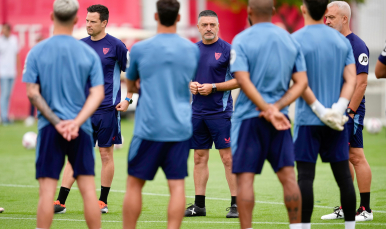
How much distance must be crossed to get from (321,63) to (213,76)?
2.28 metres

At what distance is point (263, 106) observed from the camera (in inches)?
182

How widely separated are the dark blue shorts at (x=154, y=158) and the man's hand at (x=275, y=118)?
0.77 metres

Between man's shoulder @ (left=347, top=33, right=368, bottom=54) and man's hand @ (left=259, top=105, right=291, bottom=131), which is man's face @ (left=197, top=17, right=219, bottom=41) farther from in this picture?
man's hand @ (left=259, top=105, right=291, bottom=131)

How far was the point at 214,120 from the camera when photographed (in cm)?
704

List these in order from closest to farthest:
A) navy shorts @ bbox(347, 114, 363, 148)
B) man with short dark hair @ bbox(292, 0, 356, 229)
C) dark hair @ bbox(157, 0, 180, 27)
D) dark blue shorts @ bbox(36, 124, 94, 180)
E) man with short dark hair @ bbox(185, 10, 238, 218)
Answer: dark blue shorts @ bbox(36, 124, 94, 180) < dark hair @ bbox(157, 0, 180, 27) < man with short dark hair @ bbox(292, 0, 356, 229) < navy shorts @ bbox(347, 114, 363, 148) < man with short dark hair @ bbox(185, 10, 238, 218)

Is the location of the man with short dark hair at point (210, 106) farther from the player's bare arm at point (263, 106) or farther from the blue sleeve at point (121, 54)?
the player's bare arm at point (263, 106)

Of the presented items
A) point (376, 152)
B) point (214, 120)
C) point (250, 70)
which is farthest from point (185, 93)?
point (376, 152)

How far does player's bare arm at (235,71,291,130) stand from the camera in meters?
4.59

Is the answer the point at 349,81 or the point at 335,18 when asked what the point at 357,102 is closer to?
the point at 335,18

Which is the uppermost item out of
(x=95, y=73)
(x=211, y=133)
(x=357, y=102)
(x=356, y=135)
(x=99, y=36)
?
(x=99, y=36)

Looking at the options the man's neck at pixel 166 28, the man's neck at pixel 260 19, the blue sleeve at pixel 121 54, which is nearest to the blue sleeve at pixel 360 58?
the man's neck at pixel 260 19

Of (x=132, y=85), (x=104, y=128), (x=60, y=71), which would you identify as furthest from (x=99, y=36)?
(x=60, y=71)

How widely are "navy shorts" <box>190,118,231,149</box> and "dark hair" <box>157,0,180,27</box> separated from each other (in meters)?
2.48

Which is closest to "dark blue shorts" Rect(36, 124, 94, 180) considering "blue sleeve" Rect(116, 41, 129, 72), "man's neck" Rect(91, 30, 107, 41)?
"blue sleeve" Rect(116, 41, 129, 72)
